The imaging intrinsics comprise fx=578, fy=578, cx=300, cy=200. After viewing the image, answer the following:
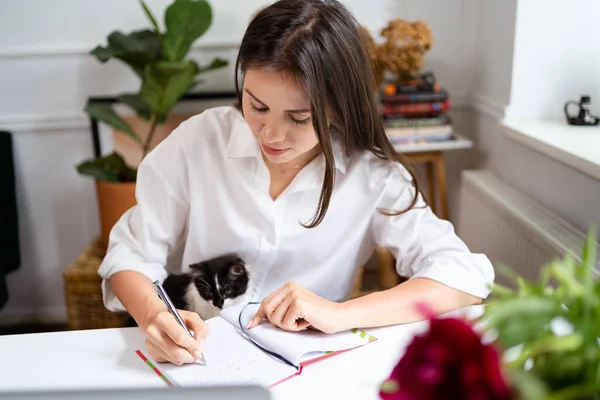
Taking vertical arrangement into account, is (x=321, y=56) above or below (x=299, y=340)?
above

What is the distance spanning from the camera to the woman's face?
1.00 meters

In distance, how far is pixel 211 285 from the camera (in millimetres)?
1165

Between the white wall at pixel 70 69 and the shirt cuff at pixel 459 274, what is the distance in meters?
1.26

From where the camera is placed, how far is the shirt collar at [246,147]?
3.98 feet

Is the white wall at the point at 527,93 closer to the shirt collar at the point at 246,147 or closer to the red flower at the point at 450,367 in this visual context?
the shirt collar at the point at 246,147

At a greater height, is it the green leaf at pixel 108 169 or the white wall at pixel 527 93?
the white wall at pixel 527 93

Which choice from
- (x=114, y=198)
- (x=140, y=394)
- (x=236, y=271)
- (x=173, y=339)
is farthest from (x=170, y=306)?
(x=114, y=198)

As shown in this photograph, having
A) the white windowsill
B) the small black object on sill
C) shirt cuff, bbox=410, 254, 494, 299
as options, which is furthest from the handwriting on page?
the small black object on sill

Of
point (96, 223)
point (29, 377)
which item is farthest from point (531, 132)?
point (96, 223)

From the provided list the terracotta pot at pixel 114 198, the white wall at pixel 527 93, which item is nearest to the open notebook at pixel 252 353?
the white wall at pixel 527 93

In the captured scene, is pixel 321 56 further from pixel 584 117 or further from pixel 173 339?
pixel 584 117

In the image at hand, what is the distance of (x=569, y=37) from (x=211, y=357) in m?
1.42

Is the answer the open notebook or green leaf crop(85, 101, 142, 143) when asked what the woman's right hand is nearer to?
the open notebook

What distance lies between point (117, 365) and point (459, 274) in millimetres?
620
